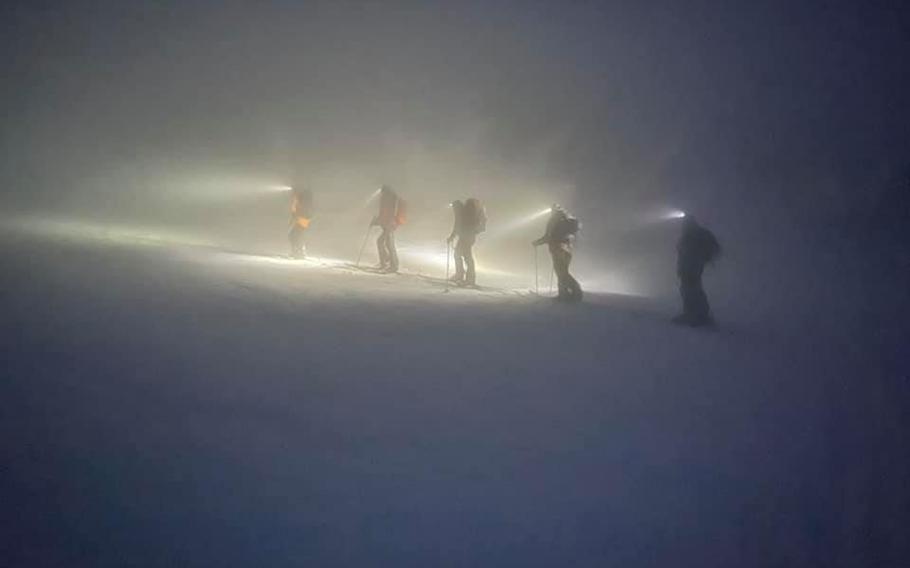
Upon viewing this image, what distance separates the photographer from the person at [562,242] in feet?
30.5

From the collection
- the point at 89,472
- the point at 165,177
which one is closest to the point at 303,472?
the point at 89,472

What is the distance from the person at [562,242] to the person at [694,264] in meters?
2.01

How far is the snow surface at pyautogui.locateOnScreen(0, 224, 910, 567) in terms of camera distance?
Answer: 1.94 meters

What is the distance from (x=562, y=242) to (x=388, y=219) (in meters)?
4.02

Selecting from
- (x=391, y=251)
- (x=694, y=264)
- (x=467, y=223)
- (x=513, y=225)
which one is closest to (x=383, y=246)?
(x=391, y=251)

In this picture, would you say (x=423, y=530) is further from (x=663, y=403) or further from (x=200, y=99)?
(x=200, y=99)

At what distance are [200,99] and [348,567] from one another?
33004 millimetres

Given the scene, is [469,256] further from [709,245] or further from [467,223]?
[709,245]

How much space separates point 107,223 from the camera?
14148 mm

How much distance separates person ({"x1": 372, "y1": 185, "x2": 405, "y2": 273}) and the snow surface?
5.06 meters

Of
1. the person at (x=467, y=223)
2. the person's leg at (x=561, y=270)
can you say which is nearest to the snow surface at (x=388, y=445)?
the person's leg at (x=561, y=270)

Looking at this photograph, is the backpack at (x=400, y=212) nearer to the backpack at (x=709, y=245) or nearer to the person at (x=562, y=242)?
the person at (x=562, y=242)

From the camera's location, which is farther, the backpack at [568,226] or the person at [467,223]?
the person at [467,223]

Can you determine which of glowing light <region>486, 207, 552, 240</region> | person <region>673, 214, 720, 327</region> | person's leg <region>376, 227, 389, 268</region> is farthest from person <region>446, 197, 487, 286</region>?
glowing light <region>486, 207, 552, 240</region>
